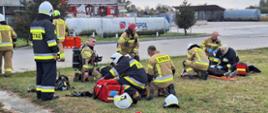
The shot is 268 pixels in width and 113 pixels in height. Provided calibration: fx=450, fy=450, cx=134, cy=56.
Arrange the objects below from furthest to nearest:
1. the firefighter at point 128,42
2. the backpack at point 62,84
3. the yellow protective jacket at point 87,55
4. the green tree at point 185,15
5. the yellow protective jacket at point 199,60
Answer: the green tree at point 185,15 → the firefighter at point 128,42 → the yellow protective jacket at point 199,60 → the yellow protective jacket at point 87,55 → the backpack at point 62,84

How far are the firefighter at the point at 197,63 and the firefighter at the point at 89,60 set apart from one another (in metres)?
2.52

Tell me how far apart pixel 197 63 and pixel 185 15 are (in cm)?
2644

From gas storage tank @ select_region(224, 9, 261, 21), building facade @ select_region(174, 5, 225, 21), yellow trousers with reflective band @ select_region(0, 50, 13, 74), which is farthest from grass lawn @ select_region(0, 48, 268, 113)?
building facade @ select_region(174, 5, 225, 21)

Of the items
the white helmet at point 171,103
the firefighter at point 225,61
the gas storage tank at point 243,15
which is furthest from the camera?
the gas storage tank at point 243,15

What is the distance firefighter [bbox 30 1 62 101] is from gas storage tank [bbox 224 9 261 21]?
7490 cm

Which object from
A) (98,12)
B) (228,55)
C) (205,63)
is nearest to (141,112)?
(205,63)

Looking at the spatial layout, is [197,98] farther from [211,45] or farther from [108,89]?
[211,45]

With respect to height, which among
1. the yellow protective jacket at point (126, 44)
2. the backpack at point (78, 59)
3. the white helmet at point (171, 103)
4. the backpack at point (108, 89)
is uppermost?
the yellow protective jacket at point (126, 44)

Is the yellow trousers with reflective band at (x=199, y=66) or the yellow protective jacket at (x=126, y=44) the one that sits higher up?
the yellow protective jacket at (x=126, y=44)

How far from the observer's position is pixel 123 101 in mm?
8445

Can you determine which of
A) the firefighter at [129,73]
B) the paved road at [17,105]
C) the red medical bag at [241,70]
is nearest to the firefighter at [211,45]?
the red medical bag at [241,70]

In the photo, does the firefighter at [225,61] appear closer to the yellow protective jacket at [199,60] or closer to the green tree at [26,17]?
the yellow protective jacket at [199,60]

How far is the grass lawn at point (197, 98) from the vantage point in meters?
8.40

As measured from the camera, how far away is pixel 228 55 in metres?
13.4
